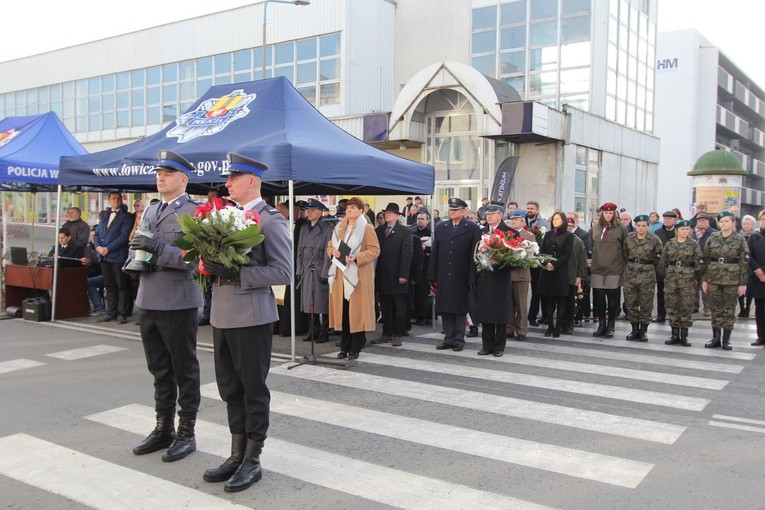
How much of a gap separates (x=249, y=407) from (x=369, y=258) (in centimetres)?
464

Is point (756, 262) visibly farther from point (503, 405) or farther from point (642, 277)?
point (503, 405)

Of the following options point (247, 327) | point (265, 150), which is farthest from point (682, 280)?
point (247, 327)

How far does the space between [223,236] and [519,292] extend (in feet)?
21.9

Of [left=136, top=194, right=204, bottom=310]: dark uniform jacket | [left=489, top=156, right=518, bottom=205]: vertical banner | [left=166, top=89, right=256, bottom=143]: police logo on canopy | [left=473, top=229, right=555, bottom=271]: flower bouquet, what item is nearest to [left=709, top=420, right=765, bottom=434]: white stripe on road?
[left=473, top=229, right=555, bottom=271]: flower bouquet

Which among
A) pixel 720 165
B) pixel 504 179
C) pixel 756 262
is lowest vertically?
pixel 756 262

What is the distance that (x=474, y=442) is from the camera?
5.55 meters

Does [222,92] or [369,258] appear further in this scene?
[222,92]

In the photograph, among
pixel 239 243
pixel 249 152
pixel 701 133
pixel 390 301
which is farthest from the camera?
pixel 701 133

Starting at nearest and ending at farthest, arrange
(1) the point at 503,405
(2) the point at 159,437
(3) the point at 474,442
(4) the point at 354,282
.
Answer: (2) the point at 159,437
(3) the point at 474,442
(1) the point at 503,405
(4) the point at 354,282

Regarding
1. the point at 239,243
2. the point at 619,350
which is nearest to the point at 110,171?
the point at 239,243

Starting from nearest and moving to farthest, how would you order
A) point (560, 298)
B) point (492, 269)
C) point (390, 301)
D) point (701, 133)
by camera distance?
point (492, 269) → point (390, 301) → point (560, 298) → point (701, 133)

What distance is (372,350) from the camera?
9.38 m

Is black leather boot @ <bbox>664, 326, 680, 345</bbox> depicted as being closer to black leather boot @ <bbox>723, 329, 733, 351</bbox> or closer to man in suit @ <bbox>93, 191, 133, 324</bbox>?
black leather boot @ <bbox>723, 329, 733, 351</bbox>

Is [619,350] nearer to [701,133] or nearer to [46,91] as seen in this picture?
[46,91]
